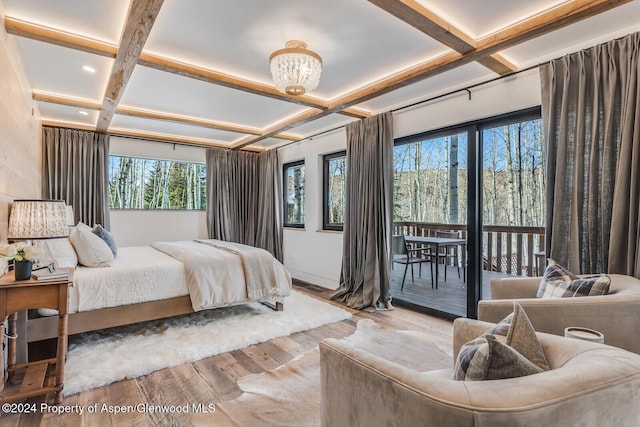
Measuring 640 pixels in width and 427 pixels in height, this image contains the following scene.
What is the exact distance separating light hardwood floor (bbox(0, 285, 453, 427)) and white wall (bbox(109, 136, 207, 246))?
327cm

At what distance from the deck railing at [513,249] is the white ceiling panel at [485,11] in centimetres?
175

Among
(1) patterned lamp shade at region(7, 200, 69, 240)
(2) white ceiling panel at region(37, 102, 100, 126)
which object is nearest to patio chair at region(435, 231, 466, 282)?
(1) patterned lamp shade at region(7, 200, 69, 240)

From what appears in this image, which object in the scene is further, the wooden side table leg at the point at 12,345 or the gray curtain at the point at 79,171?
the gray curtain at the point at 79,171

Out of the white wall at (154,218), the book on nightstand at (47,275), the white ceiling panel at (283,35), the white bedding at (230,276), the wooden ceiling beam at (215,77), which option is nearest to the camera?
the book on nightstand at (47,275)

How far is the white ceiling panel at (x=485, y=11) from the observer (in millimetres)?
2035

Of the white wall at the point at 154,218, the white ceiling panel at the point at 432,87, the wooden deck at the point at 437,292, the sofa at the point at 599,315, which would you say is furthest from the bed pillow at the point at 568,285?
the white wall at the point at 154,218

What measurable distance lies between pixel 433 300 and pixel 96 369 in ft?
10.9

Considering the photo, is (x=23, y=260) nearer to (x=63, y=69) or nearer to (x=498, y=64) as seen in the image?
(x=63, y=69)

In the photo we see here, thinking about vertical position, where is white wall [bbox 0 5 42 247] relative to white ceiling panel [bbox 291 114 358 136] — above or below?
below

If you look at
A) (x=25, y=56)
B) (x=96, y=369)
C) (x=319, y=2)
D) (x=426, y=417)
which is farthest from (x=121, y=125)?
(x=426, y=417)

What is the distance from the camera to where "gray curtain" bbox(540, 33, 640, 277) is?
210 cm

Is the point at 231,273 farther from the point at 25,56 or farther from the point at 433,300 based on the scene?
the point at 25,56

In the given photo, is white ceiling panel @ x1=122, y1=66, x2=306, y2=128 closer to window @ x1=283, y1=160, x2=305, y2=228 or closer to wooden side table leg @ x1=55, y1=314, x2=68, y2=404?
window @ x1=283, y1=160, x2=305, y2=228

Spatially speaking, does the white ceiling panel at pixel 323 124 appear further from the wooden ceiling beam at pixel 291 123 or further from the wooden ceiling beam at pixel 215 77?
the wooden ceiling beam at pixel 215 77
